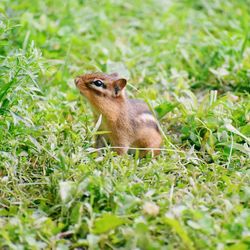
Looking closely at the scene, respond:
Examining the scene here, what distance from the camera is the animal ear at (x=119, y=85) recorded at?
5477 mm

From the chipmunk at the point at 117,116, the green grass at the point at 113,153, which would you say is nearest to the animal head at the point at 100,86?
the chipmunk at the point at 117,116

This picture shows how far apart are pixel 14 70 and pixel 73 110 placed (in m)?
1.24

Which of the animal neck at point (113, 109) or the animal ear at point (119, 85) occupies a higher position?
the animal ear at point (119, 85)

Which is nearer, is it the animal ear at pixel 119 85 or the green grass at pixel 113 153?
the green grass at pixel 113 153

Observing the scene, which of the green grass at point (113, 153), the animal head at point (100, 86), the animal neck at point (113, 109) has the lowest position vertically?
the green grass at point (113, 153)

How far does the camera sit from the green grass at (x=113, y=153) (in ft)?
13.5

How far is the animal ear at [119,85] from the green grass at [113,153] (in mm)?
163

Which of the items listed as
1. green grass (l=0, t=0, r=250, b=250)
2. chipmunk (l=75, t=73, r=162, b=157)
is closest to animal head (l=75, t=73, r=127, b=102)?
chipmunk (l=75, t=73, r=162, b=157)

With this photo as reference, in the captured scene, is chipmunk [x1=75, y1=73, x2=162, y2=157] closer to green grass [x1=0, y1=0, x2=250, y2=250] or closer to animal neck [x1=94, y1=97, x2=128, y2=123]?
animal neck [x1=94, y1=97, x2=128, y2=123]

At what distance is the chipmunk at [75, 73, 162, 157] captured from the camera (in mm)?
5449

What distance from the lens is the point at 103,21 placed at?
8258mm

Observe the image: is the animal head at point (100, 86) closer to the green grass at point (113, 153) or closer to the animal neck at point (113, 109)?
the animal neck at point (113, 109)

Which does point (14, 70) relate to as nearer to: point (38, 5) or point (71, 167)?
point (71, 167)

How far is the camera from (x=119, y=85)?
5.50 metres
